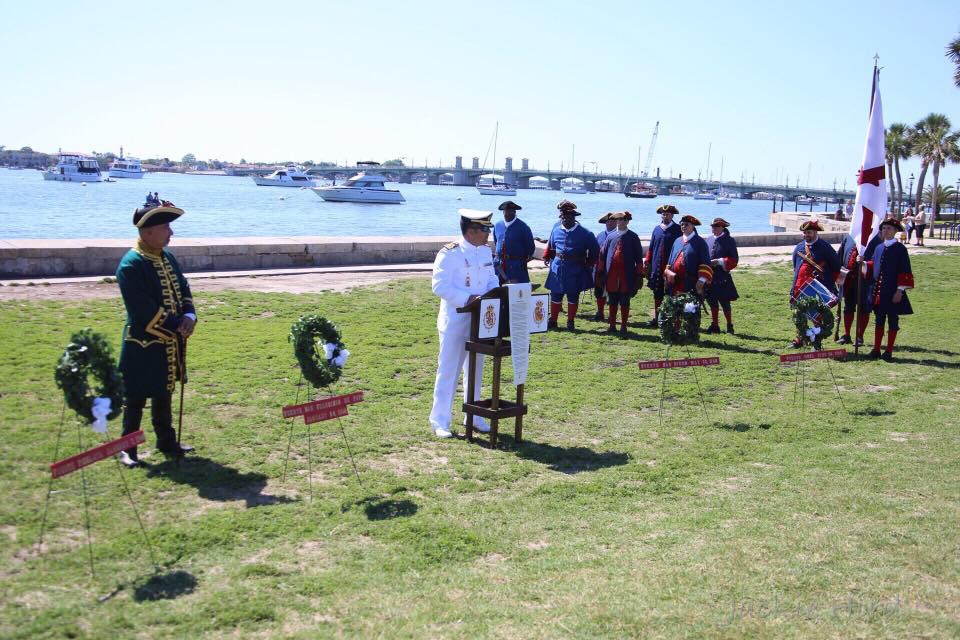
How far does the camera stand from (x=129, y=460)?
20.3ft

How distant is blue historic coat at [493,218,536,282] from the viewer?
1225cm

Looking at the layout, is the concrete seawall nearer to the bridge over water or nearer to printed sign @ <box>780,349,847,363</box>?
printed sign @ <box>780,349,847,363</box>

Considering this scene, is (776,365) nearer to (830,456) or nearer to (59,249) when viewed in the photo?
(830,456)

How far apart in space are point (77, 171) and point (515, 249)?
109 m

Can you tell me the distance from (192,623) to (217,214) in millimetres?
69682

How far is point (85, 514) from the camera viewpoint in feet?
17.2

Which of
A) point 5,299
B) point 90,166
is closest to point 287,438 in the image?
point 5,299

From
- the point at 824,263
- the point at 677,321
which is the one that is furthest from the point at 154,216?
the point at 824,263

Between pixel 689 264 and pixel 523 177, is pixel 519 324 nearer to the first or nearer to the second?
pixel 689 264

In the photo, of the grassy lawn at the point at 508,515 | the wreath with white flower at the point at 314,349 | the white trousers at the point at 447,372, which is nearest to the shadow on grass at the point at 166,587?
the grassy lawn at the point at 508,515

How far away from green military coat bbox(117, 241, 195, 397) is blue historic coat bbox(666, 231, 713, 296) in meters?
7.64

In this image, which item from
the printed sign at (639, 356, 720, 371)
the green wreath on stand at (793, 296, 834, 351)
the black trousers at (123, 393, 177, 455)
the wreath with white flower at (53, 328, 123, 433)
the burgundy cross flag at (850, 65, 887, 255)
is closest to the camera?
the wreath with white flower at (53, 328, 123, 433)

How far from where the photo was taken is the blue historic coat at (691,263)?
1202 centimetres

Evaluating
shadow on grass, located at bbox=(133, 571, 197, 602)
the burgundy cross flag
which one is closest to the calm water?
the burgundy cross flag
